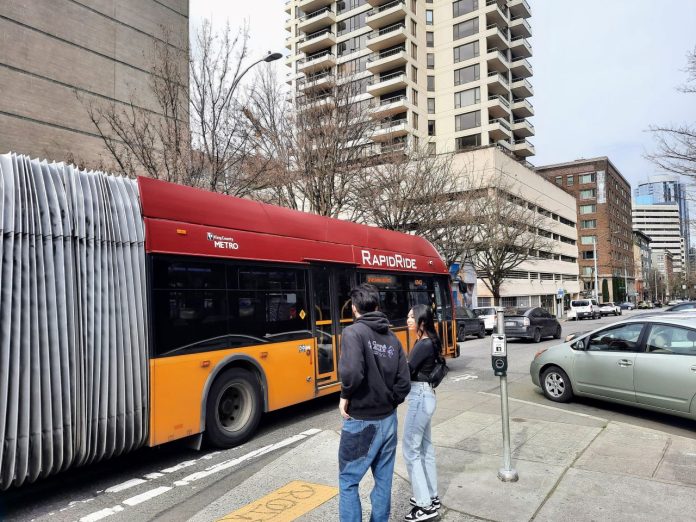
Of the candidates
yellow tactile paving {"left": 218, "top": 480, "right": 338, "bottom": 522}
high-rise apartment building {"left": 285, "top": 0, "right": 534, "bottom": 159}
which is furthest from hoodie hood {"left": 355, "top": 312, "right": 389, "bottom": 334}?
high-rise apartment building {"left": 285, "top": 0, "right": 534, "bottom": 159}

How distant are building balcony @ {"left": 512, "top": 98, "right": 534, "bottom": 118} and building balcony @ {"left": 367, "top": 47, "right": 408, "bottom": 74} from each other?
15937 mm

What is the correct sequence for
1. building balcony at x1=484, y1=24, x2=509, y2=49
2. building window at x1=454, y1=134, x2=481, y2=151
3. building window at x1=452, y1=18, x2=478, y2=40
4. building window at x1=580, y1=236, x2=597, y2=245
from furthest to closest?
building window at x1=580, y1=236, x2=597, y2=245, building window at x1=452, y1=18, x2=478, y2=40, building window at x1=454, y1=134, x2=481, y2=151, building balcony at x1=484, y1=24, x2=509, y2=49

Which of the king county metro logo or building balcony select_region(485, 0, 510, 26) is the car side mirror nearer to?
the king county metro logo

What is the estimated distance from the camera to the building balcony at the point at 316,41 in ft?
188

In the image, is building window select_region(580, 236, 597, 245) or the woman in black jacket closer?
the woman in black jacket

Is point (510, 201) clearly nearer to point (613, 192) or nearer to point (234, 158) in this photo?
point (234, 158)

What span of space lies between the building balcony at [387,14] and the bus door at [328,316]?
2018 inches

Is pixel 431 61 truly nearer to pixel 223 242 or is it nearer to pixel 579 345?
pixel 579 345

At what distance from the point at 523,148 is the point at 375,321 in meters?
60.9

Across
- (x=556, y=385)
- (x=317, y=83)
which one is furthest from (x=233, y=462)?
(x=317, y=83)

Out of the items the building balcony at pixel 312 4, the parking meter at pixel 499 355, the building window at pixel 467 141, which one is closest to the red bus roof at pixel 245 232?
the parking meter at pixel 499 355

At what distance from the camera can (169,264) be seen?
5574 mm

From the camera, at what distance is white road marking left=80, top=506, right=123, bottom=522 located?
165 inches

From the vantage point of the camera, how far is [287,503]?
436 cm
